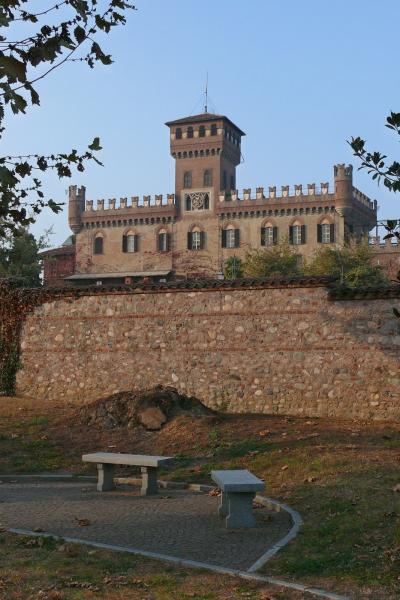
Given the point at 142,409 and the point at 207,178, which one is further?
the point at 207,178

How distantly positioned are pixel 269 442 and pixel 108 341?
6.77 metres

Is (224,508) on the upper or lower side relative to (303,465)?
lower

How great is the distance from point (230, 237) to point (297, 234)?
6.14m

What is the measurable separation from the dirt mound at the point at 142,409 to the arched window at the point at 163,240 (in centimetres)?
5304

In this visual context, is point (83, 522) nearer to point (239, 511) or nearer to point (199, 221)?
point (239, 511)

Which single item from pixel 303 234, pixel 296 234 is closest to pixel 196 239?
pixel 296 234

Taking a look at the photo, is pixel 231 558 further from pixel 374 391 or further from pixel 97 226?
pixel 97 226

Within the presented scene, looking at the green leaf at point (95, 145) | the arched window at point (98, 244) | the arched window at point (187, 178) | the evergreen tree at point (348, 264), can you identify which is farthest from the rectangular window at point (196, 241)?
A: the green leaf at point (95, 145)

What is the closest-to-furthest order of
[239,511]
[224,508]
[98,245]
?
[239,511]
[224,508]
[98,245]

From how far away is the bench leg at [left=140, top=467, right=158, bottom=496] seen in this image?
477 inches

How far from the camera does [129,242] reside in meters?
71.2

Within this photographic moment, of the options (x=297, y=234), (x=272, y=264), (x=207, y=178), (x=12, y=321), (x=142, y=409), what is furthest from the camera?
(x=207, y=178)

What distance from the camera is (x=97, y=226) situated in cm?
7244

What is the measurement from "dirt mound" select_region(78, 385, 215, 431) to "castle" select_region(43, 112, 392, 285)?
4787 centimetres
